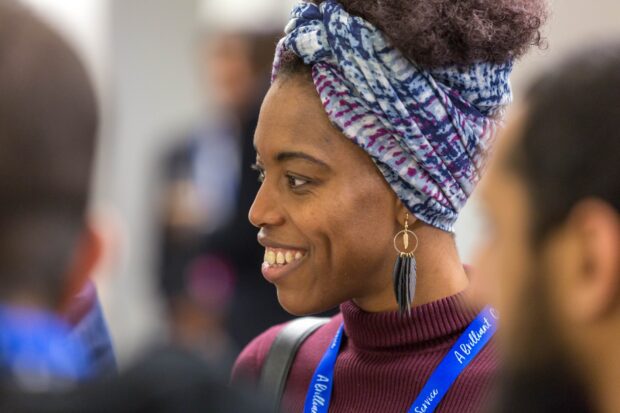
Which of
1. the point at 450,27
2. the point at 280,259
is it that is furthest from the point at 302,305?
the point at 450,27

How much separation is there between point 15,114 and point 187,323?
5.22 m

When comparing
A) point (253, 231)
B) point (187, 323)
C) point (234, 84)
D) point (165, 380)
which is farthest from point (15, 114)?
point (187, 323)

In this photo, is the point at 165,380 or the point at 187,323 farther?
the point at 187,323

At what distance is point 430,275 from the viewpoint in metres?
2.43

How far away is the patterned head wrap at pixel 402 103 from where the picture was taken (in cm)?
232

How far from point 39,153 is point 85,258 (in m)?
0.15

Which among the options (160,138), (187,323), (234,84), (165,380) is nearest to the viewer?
(165,380)

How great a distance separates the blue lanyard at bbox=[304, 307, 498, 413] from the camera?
7.60 ft

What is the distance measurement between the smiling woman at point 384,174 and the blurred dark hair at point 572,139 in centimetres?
82

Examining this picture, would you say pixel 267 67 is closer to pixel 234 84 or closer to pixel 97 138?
pixel 234 84

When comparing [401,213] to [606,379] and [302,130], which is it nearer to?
[302,130]

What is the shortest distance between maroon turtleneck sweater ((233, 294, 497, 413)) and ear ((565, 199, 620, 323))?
883mm

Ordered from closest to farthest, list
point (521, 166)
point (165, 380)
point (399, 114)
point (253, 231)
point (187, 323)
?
point (165, 380) → point (521, 166) → point (399, 114) → point (253, 231) → point (187, 323)

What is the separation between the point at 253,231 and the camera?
498 centimetres
